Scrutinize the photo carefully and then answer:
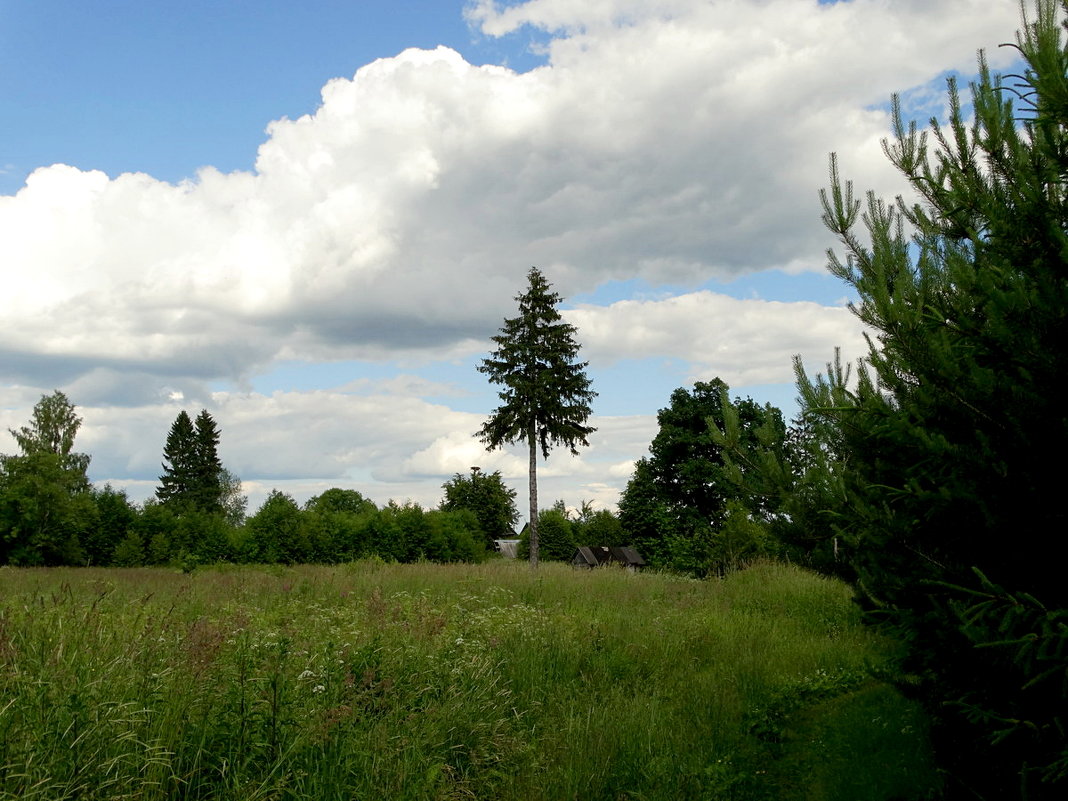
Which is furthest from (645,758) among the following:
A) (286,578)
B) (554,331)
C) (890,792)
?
(554,331)

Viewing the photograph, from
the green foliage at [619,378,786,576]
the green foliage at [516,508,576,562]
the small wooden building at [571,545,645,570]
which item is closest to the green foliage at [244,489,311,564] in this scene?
the green foliage at [619,378,786,576]

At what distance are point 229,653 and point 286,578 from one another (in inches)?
359

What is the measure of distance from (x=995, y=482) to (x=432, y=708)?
4.23m

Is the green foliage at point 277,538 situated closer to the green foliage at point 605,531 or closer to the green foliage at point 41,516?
the green foliage at point 41,516

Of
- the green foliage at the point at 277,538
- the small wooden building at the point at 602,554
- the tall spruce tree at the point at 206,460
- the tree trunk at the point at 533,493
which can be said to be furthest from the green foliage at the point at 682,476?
the tall spruce tree at the point at 206,460

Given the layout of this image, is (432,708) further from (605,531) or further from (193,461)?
(193,461)

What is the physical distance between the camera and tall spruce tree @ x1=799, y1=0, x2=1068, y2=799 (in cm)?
285

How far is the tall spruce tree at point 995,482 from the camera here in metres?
2.85

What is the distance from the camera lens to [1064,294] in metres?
2.83

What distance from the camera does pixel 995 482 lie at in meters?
3.01

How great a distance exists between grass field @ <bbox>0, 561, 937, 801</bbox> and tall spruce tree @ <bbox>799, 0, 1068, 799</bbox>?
212 cm

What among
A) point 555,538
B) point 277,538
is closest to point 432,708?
point 277,538

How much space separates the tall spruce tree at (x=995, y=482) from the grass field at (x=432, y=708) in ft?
6.95

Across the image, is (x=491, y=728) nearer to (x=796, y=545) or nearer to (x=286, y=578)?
(x=796, y=545)
